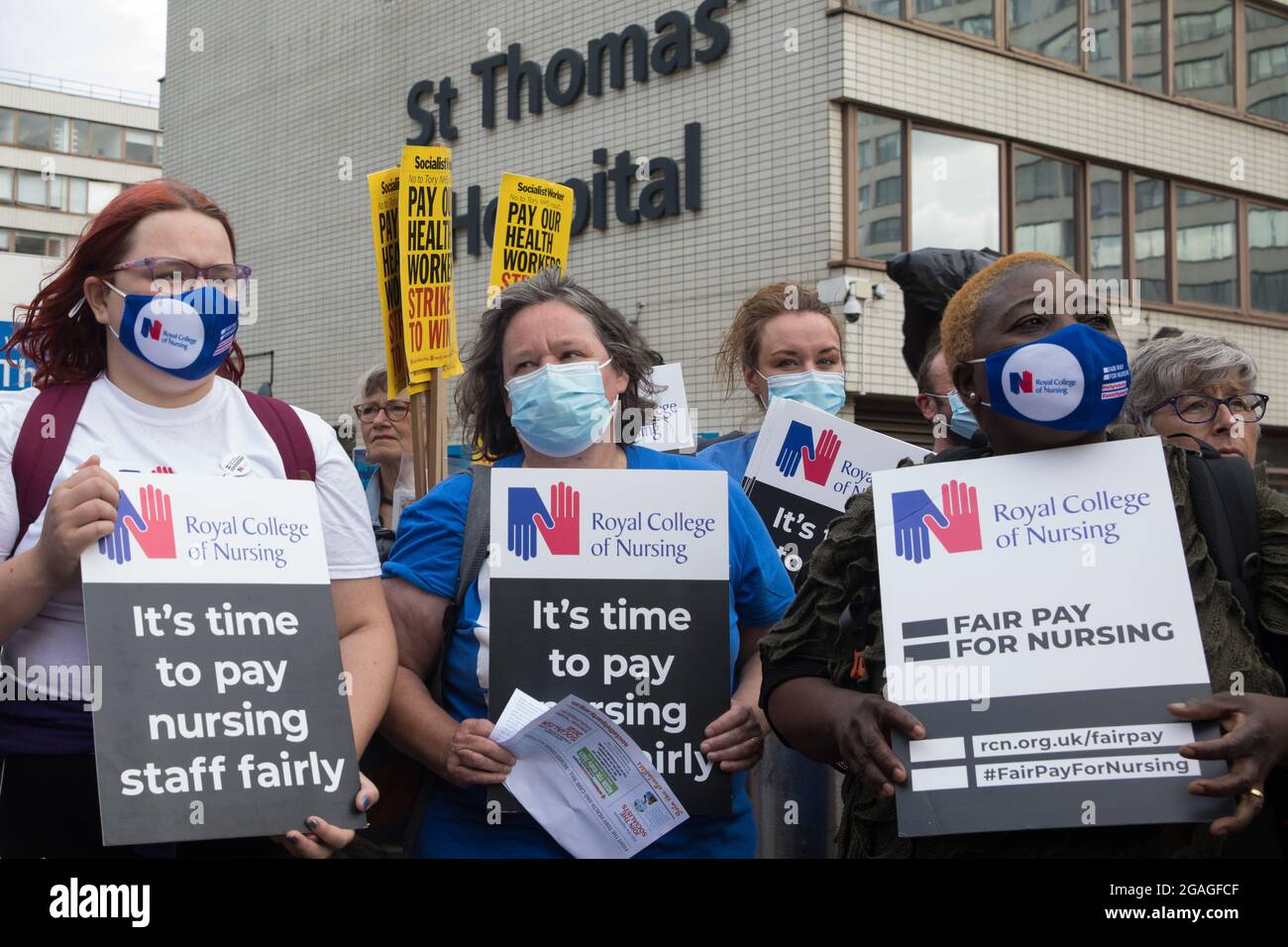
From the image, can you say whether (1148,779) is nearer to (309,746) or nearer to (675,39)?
(309,746)

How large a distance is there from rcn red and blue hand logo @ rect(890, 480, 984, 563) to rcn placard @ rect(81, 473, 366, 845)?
3.20ft

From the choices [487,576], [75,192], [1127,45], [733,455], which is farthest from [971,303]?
[75,192]

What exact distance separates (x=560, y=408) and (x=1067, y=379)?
1.10 metres

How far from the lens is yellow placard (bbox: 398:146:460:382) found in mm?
4512

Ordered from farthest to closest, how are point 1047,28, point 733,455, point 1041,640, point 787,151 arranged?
point 1047,28, point 787,151, point 733,455, point 1041,640

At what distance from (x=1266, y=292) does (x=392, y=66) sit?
1160cm

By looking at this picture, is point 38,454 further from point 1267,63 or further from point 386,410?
point 1267,63

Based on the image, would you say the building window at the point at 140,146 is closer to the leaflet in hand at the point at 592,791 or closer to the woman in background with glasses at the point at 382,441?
the woman in background with glasses at the point at 382,441

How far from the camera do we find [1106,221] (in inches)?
583

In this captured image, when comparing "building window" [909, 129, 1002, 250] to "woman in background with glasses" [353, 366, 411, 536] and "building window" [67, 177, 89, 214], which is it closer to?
"woman in background with glasses" [353, 366, 411, 536]

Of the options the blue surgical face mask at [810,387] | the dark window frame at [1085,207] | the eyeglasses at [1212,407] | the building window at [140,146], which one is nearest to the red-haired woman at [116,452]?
the blue surgical face mask at [810,387]

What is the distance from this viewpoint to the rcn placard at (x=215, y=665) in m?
2.02

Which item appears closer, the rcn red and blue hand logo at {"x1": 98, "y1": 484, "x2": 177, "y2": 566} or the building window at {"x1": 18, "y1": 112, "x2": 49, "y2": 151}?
the rcn red and blue hand logo at {"x1": 98, "y1": 484, "x2": 177, "y2": 566}

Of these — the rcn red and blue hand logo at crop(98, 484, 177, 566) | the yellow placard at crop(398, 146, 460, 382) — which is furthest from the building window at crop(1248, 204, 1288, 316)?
the rcn red and blue hand logo at crop(98, 484, 177, 566)
